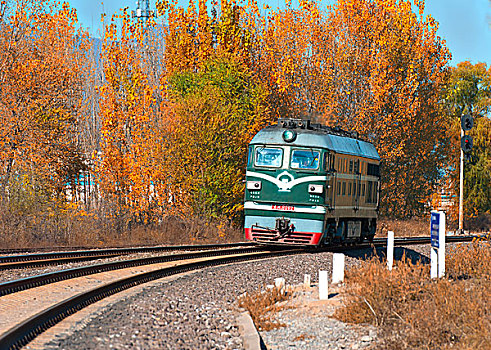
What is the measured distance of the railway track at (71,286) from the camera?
951cm

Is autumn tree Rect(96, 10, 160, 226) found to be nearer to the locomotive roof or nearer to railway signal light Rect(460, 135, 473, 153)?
the locomotive roof

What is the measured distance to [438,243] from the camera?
1251cm

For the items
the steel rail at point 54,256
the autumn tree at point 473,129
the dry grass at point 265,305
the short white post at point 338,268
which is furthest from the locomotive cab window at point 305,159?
the autumn tree at point 473,129

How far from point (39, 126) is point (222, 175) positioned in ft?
25.7

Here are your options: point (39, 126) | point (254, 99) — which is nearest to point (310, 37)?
point (254, 99)

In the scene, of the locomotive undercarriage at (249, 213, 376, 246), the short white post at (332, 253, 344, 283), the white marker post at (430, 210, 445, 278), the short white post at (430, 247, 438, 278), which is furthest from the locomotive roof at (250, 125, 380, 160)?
the short white post at (430, 247, 438, 278)

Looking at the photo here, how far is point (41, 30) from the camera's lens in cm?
3141

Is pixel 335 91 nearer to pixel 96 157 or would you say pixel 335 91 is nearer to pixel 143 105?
pixel 143 105

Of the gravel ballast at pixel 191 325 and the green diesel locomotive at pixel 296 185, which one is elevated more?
the green diesel locomotive at pixel 296 185

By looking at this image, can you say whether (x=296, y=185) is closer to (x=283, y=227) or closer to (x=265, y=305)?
(x=283, y=227)

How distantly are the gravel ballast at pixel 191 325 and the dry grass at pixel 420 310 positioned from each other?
1.35 feet

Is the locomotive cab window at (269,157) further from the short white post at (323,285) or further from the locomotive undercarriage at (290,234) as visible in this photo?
the short white post at (323,285)

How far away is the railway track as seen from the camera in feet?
31.2

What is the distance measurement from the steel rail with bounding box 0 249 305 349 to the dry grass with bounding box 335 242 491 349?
165 inches
